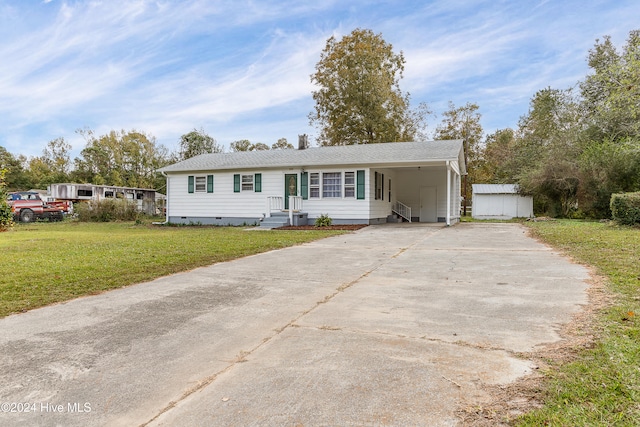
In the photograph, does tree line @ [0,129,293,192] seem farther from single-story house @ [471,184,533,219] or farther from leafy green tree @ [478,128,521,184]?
leafy green tree @ [478,128,521,184]

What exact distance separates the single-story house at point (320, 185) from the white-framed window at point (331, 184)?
4cm

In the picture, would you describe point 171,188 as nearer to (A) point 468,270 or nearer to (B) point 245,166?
(B) point 245,166

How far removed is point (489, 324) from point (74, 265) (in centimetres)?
661

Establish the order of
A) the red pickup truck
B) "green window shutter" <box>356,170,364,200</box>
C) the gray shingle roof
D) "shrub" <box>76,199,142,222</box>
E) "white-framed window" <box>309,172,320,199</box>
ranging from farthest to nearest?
the red pickup truck < "shrub" <box>76,199,142,222</box> < "white-framed window" <box>309,172,320,199</box> < "green window shutter" <box>356,170,364,200</box> < the gray shingle roof

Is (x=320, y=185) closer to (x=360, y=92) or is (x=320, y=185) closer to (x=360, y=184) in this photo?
(x=360, y=184)

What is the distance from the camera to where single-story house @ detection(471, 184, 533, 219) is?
83.5 ft

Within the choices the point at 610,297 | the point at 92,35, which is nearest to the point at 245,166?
the point at 92,35

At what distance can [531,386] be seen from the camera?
87.6 inches

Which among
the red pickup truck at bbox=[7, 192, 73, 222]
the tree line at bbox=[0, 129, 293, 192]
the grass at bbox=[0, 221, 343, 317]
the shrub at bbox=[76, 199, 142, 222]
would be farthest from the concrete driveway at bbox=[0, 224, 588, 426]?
the tree line at bbox=[0, 129, 293, 192]

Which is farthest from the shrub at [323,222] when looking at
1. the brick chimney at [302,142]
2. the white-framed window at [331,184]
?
the brick chimney at [302,142]

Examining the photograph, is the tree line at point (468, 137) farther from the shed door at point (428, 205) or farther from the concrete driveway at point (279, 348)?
the concrete driveway at point (279, 348)

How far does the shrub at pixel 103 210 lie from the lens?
23.2m

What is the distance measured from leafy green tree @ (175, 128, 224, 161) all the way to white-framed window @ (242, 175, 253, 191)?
866 inches

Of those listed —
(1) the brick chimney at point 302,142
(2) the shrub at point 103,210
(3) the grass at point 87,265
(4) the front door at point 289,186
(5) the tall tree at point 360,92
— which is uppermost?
(5) the tall tree at point 360,92
